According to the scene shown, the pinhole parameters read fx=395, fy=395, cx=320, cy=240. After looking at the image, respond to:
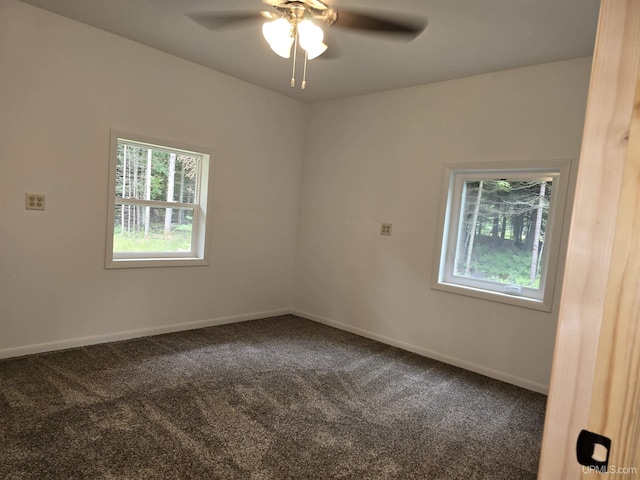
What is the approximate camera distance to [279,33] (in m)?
2.20

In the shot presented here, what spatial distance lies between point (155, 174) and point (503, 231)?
10.3 feet

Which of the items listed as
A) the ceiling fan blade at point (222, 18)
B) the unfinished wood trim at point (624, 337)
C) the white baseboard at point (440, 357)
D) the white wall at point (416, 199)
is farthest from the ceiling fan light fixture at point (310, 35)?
the white baseboard at point (440, 357)

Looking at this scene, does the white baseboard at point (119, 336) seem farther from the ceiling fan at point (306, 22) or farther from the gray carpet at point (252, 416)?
the ceiling fan at point (306, 22)

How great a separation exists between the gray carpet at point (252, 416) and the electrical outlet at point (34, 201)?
1103 mm

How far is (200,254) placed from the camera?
391 centimetres

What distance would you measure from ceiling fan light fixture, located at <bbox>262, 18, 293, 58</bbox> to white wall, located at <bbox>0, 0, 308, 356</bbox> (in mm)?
1649

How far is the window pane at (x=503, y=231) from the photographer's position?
10.5ft

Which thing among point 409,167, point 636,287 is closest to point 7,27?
point 409,167

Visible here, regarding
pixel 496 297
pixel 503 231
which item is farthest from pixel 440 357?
pixel 503 231

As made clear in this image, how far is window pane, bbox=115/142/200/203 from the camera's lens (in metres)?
3.42

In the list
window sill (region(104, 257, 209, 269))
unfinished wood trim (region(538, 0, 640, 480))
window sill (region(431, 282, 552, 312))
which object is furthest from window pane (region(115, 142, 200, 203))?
unfinished wood trim (region(538, 0, 640, 480))

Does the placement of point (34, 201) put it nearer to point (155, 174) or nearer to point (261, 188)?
point (155, 174)

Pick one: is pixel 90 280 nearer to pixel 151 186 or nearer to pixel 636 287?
pixel 151 186

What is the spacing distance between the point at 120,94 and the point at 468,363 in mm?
3682
